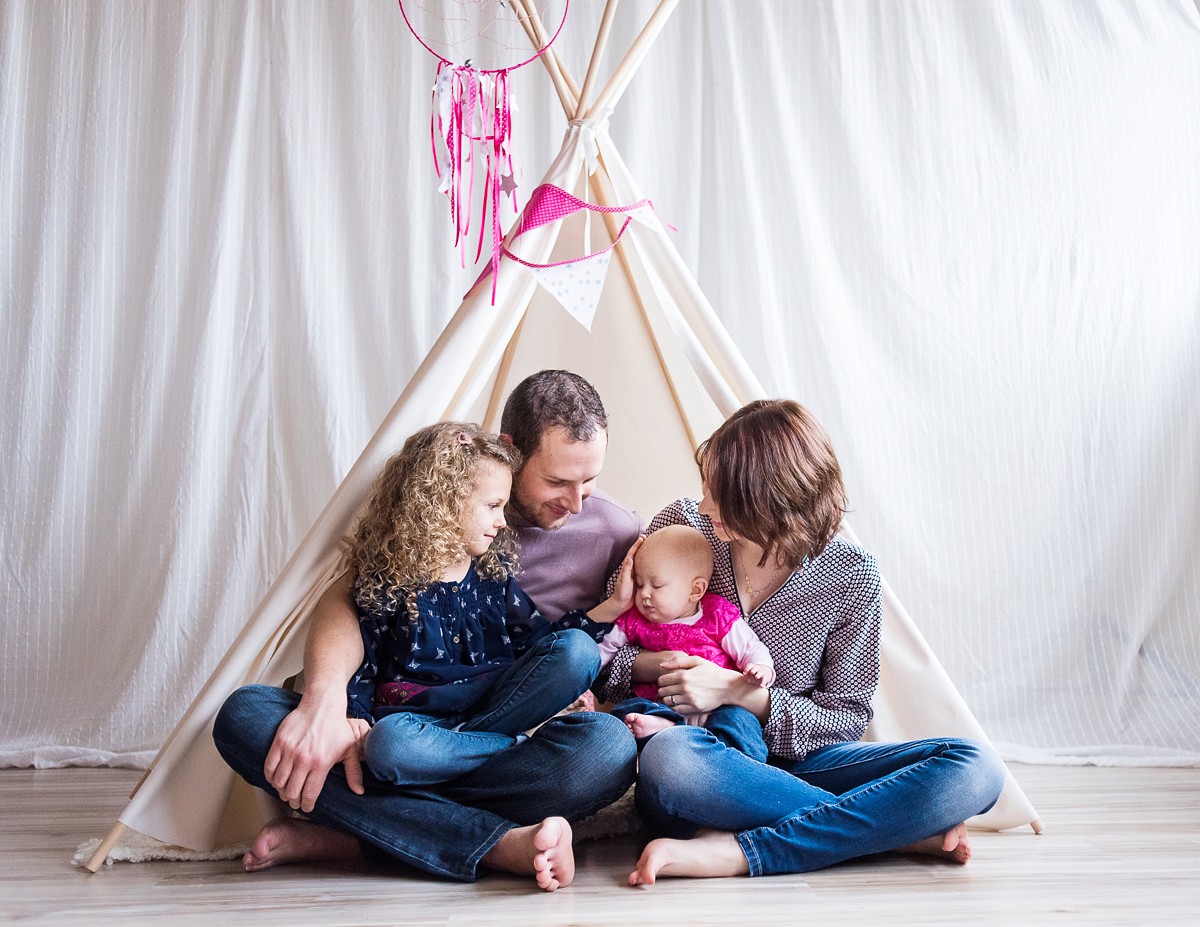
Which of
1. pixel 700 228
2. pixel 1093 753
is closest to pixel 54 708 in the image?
pixel 700 228

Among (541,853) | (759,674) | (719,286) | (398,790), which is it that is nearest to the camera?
(541,853)

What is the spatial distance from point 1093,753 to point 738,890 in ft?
4.17

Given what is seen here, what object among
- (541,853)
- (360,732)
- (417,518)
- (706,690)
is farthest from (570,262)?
(541,853)

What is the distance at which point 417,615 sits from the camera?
6.15 ft

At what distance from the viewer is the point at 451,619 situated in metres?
1.90

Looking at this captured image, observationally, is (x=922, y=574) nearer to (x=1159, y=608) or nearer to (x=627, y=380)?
(x=1159, y=608)

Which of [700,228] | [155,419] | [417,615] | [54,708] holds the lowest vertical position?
[54,708]

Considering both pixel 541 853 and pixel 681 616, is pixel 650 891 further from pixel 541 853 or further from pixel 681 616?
pixel 681 616

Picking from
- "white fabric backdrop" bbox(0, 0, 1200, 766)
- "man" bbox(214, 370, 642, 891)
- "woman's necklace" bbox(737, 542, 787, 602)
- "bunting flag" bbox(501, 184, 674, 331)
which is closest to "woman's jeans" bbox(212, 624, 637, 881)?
"man" bbox(214, 370, 642, 891)

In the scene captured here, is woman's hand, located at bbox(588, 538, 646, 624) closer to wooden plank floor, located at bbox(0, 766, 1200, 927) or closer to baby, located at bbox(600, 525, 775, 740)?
baby, located at bbox(600, 525, 775, 740)

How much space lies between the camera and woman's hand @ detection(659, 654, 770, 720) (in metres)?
1.84

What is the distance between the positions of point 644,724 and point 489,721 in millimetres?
234

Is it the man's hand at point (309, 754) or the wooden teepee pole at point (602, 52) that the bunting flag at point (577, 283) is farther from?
the man's hand at point (309, 754)

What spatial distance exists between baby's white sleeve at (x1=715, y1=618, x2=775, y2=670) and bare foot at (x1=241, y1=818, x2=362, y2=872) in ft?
2.12
